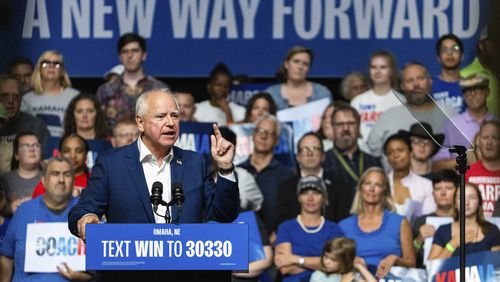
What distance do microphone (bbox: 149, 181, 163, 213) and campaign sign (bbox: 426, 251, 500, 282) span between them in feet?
14.1

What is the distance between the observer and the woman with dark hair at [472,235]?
30.7ft

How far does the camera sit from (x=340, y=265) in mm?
9195

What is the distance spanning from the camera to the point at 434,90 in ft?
34.0

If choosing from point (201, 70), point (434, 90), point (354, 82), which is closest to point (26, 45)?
point (201, 70)

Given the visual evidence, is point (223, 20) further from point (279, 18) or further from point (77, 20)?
point (77, 20)

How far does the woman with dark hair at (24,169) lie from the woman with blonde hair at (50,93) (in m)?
0.33

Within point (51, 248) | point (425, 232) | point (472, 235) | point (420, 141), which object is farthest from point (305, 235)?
point (51, 248)

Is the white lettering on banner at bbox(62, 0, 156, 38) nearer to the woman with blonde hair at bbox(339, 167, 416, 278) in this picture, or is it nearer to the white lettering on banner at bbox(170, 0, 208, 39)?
the white lettering on banner at bbox(170, 0, 208, 39)

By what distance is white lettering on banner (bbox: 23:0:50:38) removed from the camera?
10842 mm

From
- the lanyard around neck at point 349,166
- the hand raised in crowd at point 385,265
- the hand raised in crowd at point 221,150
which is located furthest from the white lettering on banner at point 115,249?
the lanyard around neck at point 349,166

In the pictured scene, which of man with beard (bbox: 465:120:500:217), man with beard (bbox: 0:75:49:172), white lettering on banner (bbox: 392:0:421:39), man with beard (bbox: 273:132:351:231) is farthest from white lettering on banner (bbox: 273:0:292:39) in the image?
man with beard (bbox: 0:75:49:172)

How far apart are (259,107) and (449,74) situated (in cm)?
162

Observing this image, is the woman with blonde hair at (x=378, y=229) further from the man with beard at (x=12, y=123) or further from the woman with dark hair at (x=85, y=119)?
the man with beard at (x=12, y=123)

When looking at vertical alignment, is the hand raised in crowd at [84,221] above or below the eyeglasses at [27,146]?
below
